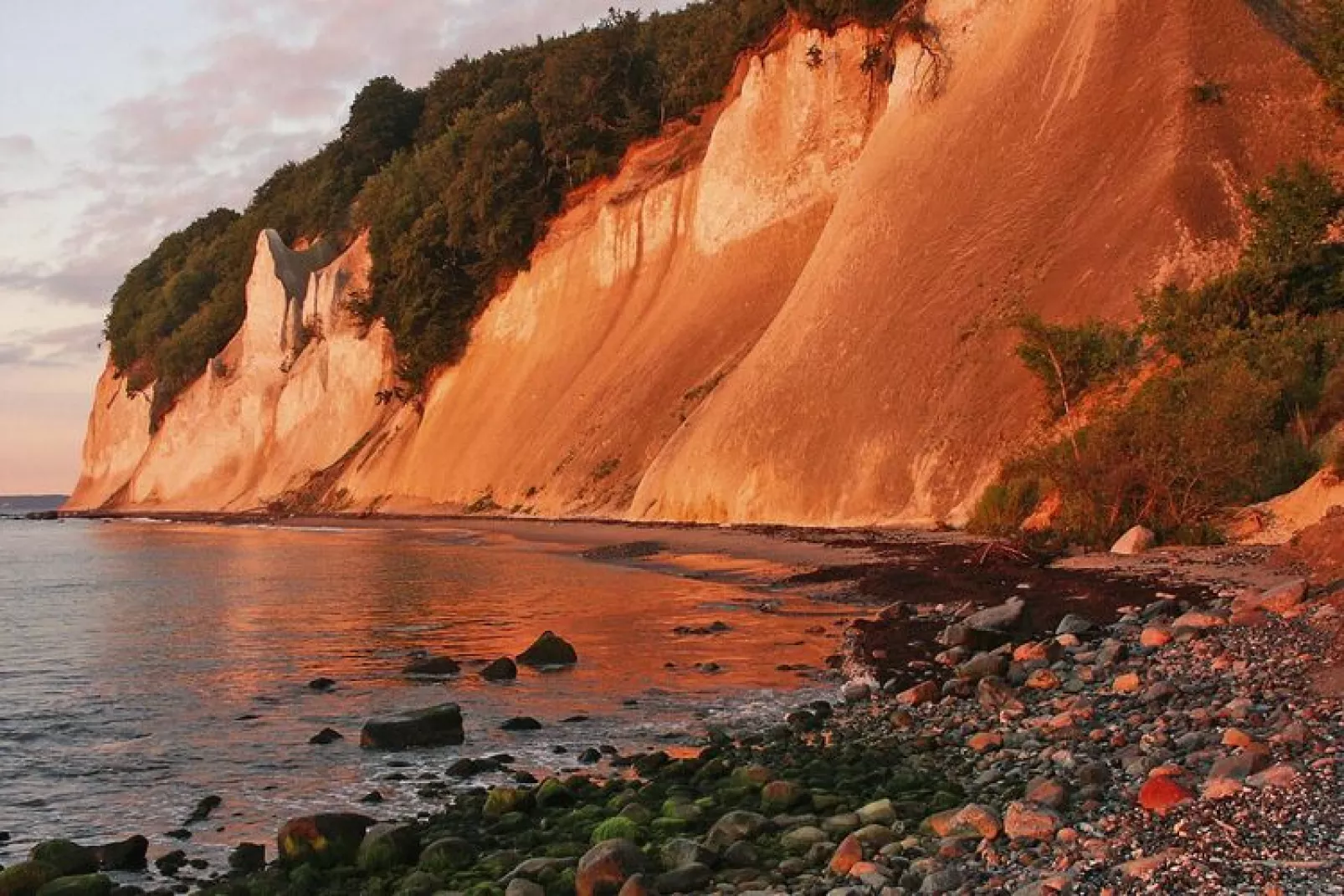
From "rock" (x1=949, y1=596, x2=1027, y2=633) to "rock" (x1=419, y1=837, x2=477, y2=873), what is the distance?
718cm

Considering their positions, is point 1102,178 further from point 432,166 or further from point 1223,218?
point 432,166

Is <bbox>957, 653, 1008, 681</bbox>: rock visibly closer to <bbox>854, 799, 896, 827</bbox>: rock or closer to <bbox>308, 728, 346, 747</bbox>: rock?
<bbox>854, 799, 896, 827</bbox>: rock

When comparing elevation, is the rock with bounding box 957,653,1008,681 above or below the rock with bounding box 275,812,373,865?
above

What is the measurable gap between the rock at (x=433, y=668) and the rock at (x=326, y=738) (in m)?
3.11

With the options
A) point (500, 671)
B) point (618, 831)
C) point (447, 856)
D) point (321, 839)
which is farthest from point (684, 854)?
point (500, 671)

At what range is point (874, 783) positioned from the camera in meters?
→ 7.64

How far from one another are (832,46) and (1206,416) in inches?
1131

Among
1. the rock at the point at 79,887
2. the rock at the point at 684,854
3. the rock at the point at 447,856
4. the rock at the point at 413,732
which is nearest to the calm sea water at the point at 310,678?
the rock at the point at 413,732

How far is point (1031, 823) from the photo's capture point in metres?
5.73

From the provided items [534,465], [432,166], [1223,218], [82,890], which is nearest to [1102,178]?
[1223,218]

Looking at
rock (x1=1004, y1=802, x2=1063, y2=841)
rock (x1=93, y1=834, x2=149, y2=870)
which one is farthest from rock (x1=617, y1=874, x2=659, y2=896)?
rock (x1=93, y1=834, x2=149, y2=870)

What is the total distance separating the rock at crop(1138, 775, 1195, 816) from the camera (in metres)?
5.60

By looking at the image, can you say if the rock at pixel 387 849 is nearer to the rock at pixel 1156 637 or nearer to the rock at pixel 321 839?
the rock at pixel 321 839

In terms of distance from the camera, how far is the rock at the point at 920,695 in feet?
33.2
